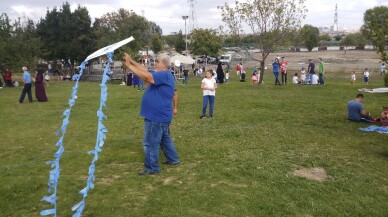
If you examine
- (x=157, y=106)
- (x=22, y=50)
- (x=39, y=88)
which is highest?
(x=22, y=50)

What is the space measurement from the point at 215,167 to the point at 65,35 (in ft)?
128

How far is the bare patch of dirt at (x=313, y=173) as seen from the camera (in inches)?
246

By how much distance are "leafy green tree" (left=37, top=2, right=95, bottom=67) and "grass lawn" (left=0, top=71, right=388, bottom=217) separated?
3063 cm

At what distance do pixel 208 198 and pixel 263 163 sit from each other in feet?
6.48

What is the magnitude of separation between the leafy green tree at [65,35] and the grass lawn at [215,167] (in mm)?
30629

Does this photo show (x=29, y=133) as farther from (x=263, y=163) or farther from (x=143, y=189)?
(x=263, y=163)

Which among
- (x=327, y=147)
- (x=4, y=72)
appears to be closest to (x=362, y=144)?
(x=327, y=147)

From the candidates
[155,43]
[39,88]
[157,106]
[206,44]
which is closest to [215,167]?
[157,106]

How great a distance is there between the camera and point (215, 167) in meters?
6.64

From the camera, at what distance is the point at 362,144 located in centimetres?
849

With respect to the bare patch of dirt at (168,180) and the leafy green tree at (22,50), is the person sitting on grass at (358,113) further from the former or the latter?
the leafy green tree at (22,50)

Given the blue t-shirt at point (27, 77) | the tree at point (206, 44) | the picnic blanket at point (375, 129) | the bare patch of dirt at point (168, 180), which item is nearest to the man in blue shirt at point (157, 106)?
the bare patch of dirt at point (168, 180)

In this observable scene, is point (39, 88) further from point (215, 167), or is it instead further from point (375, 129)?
point (375, 129)

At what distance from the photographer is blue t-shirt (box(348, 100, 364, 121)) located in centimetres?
1107
